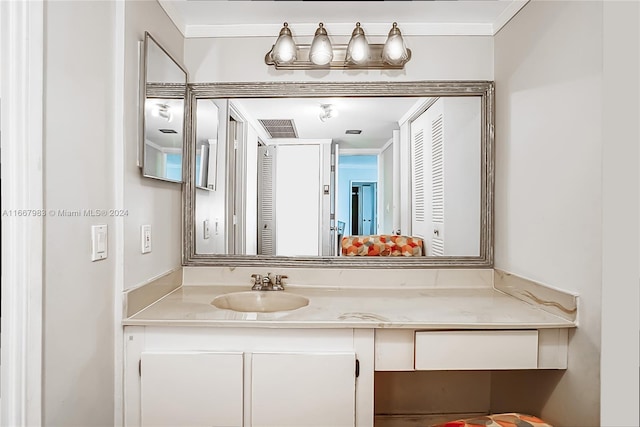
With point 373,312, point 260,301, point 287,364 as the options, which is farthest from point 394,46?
point 287,364

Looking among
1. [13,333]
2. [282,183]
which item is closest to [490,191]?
[282,183]

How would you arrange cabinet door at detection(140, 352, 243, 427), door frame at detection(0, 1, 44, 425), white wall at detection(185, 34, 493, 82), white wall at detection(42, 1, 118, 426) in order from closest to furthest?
door frame at detection(0, 1, 44, 425) < white wall at detection(42, 1, 118, 426) < cabinet door at detection(140, 352, 243, 427) < white wall at detection(185, 34, 493, 82)

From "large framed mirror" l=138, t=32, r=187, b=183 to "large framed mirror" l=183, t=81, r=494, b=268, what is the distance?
0.15 m

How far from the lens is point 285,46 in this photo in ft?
5.75

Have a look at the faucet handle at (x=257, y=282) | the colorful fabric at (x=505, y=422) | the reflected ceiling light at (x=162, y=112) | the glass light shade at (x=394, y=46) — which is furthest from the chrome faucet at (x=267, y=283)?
the glass light shade at (x=394, y=46)

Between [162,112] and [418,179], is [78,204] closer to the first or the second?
[162,112]

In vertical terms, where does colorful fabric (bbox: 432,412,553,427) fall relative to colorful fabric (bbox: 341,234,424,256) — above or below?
below

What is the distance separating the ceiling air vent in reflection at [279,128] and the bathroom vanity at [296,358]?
0.93 metres

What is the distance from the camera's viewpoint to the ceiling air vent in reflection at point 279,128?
1921 millimetres

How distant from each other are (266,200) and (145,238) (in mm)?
616

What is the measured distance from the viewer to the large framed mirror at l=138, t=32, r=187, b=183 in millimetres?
1438

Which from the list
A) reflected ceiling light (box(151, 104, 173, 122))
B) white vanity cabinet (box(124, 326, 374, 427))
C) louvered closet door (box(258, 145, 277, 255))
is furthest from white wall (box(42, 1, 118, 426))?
louvered closet door (box(258, 145, 277, 255))

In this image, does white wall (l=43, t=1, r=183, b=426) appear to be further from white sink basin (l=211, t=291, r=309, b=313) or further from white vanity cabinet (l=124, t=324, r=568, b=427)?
white sink basin (l=211, t=291, r=309, b=313)

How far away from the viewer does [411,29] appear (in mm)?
1851
